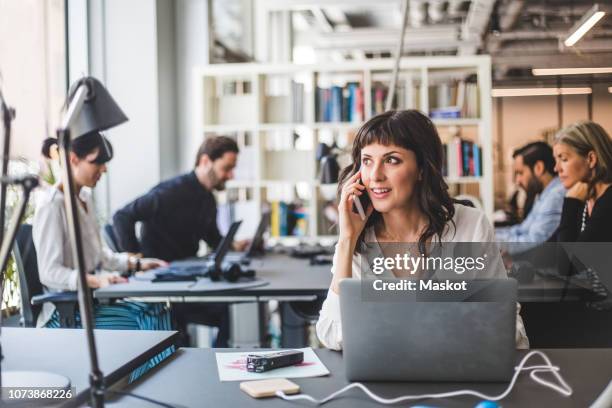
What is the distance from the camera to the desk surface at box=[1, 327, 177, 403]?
142cm

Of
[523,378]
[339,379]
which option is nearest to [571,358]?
[523,378]

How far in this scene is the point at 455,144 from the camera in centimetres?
527

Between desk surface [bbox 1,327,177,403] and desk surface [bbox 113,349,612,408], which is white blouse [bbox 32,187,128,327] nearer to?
desk surface [bbox 1,327,177,403]

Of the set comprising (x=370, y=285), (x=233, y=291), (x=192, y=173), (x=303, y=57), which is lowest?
(x=233, y=291)

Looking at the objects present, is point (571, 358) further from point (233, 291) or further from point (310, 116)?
point (310, 116)

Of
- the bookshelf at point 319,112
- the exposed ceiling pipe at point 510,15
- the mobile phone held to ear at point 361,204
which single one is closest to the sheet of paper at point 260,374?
the mobile phone held to ear at point 361,204

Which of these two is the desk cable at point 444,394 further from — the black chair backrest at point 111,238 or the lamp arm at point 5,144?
the black chair backrest at point 111,238

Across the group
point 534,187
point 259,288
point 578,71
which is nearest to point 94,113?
point 259,288

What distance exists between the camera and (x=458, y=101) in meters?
5.31

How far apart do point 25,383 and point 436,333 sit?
2.64 feet

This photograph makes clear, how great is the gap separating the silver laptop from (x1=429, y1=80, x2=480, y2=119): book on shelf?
4114mm

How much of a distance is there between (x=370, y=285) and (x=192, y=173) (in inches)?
123

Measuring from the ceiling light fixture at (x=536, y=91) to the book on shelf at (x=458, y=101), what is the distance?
0.17 meters

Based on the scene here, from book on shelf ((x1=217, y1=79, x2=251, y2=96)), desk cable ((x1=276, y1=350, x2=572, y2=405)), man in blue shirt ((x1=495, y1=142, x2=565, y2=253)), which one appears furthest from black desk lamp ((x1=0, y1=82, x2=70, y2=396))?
book on shelf ((x1=217, y1=79, x2=251, y2=96))
